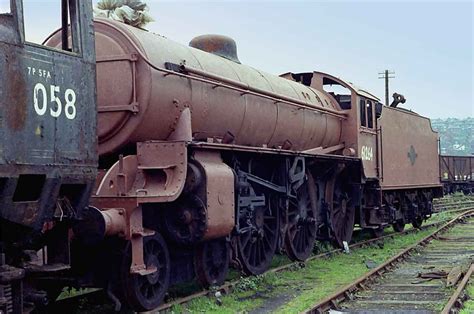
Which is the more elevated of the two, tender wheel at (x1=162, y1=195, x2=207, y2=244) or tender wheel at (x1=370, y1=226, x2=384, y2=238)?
tender wheel at (x1=162, y1=195, x2=207, y2=244)

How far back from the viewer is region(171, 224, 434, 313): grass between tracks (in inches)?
319

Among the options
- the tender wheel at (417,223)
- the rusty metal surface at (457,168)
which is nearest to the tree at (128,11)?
the tender wheel at (417,223)

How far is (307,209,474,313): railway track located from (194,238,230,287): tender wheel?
5.15 feet

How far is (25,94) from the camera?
5117 mm

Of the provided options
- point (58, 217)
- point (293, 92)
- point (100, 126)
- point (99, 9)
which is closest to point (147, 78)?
point (100, 126)

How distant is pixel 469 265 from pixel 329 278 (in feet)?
7.65

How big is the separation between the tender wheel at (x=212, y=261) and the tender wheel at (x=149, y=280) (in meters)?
0.88

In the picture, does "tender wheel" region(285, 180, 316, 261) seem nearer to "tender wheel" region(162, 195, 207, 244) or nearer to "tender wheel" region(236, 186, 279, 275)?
"tender wheel" region(236, 186, 279, 275)

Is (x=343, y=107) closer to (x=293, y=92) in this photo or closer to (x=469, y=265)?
(x=293, y=92)

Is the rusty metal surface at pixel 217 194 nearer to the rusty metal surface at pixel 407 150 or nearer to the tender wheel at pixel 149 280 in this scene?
the tender wheel at pixel 149 280

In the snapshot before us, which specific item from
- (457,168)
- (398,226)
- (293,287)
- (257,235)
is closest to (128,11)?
(257,235)

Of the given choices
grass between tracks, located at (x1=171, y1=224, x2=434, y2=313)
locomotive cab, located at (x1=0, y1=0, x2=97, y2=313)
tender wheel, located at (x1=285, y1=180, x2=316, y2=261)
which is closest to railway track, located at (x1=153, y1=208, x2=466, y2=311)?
grass between tracks, located at (x1=171, y1=224, x2=434, y2=313)

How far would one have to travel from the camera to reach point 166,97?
25.9ft

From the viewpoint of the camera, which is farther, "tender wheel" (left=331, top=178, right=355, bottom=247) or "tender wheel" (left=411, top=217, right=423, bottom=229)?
"tender wheel" (left=411, top=217, right=423, bottom=229)
